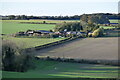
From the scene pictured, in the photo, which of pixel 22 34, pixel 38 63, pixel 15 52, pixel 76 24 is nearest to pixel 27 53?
pixel 15 52

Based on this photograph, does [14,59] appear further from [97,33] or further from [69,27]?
[69,27]

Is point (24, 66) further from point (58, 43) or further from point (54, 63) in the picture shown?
point (58, 43)

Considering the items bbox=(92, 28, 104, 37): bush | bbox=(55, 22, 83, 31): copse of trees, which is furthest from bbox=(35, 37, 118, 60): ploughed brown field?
bbox=(55, 22, 83, 31): copse of trees

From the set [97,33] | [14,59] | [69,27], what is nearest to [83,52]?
[14,59]

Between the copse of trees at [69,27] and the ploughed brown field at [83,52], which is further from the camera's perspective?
the copse of trees at [69,27]

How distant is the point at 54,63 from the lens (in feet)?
79.7

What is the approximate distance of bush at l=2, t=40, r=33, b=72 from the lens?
20.1 m

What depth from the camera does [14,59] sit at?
66.9 feet

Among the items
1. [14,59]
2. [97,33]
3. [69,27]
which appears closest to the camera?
[14,59]

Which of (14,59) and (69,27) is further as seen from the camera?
(69,27)

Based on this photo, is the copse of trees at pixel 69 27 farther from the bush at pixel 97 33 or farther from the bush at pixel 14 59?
the bush at pixel 14 59

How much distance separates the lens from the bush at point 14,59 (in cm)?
2008

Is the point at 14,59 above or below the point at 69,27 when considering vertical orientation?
below

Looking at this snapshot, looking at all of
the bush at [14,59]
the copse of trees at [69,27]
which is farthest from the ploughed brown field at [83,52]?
the copse of trees at [69,27]
